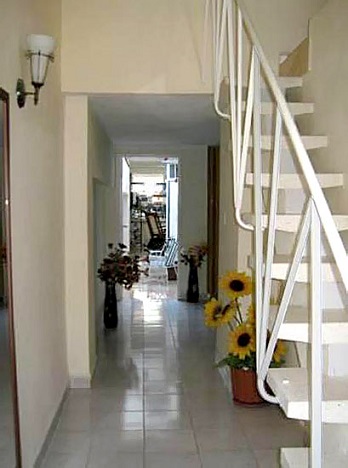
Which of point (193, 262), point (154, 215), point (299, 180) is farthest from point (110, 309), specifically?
point (154, 215)

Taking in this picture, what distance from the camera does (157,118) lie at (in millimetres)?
4949

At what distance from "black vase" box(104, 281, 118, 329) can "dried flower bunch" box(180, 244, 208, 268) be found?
1697 mm

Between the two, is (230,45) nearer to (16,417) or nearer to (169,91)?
(169,91)

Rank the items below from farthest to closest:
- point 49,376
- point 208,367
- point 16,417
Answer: point 208,367
point 49,376
point 16,417

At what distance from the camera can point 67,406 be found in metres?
3.75

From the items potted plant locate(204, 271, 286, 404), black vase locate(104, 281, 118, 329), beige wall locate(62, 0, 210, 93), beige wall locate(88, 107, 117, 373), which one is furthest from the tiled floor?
beige wall locate(62, 0, 210, 93)

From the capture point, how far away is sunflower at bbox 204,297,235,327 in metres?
3.74

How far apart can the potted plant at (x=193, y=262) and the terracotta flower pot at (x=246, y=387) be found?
3.88 meters

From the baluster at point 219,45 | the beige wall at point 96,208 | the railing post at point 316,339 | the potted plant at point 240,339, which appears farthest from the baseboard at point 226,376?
the railing post at point 316,339

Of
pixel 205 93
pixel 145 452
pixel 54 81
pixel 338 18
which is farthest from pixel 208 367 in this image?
pixel 338 18

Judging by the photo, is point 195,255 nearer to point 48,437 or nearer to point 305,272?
point 48,437

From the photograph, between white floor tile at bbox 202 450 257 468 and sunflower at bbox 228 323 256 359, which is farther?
sunflower at bbox 228 323 256 359

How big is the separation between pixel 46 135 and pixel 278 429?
94.4 inches

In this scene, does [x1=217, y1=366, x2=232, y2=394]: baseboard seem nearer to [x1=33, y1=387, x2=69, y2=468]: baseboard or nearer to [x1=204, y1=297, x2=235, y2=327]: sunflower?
[x1=204, y1=297, x2=235, y2=327]: sunflower
